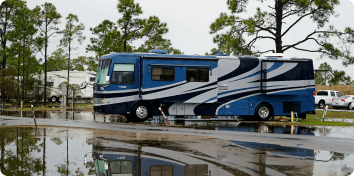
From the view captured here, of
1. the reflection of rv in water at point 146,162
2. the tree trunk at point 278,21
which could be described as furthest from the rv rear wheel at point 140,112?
the tree trunk at point 278,21

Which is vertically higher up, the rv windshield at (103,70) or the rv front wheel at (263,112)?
the rv windshield at (103,70)

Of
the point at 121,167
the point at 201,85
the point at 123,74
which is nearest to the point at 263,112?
the point at 201,85

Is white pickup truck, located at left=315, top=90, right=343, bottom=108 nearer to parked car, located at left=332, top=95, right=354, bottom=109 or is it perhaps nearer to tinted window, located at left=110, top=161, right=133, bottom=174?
parked car, located at left=332, top=95, right=354, bottom=109

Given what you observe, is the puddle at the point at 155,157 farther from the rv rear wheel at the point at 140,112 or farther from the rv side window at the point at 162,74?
the rv side window at the point at 162,74

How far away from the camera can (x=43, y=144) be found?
10391 millimetres

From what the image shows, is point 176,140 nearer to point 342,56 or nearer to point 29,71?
point 342,56

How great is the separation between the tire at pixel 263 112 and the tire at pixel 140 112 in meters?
5.99

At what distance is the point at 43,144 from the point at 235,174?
581 centimetres

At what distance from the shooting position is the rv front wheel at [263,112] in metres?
19.9

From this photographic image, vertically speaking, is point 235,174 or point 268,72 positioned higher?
point 268,72

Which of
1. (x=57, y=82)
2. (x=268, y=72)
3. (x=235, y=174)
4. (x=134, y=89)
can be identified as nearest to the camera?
(x=235, y=174)

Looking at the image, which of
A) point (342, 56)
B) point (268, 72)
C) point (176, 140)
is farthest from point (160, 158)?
point (342, 56)

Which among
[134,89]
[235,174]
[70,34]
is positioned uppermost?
[70,34]

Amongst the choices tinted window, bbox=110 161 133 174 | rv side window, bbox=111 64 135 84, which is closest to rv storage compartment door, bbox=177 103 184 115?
rv side window, bbox=111 64 135 84
